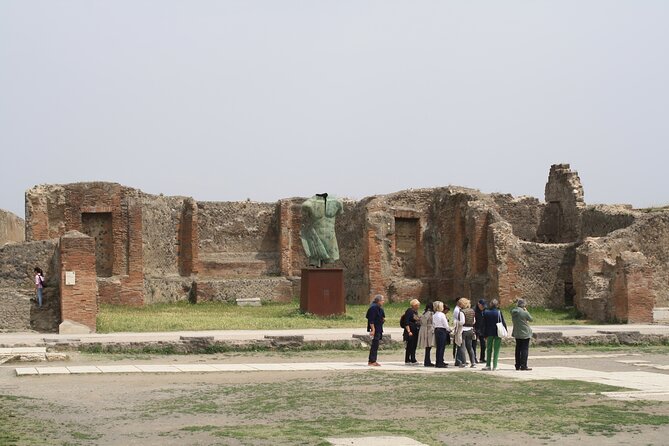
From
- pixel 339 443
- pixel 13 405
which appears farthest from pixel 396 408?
pixel 13 405

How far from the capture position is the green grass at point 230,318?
77.9 feet

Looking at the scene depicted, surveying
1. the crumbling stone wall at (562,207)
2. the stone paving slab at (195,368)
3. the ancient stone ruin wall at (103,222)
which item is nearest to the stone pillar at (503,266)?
the crumbling stone wall at (562,207)

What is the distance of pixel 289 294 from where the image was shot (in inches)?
1415

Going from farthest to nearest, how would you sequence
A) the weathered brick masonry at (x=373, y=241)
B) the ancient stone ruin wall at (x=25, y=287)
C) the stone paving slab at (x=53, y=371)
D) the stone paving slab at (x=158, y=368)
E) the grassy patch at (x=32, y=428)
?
the weathered brick masonry at (x=373, y=241) → the ancient stone ruin wall at (x=25, y=287) → the stone paving slab at (x=158, y=368) → the stone paving slab at (x=53, y=371) → the grassy patch at (x=32, y=428)

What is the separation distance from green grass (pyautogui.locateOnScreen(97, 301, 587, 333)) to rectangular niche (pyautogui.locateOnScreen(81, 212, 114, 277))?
2.19 m

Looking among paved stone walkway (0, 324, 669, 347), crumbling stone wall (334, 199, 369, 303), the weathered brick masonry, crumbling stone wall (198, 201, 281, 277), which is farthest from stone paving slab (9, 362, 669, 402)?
crumbling stone wall (198, 201, 281, 277)

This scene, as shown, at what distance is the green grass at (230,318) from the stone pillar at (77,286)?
572mm

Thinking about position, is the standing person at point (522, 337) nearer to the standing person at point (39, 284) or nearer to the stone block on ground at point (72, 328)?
the stone block on ground at point (72, 328)

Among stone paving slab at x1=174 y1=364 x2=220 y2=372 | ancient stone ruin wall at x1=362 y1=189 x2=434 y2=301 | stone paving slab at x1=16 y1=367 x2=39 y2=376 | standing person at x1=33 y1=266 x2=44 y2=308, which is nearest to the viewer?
stone paving slab at x1=16 y1=367 x2=39 y2=376

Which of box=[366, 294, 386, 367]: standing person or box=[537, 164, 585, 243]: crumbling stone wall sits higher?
box=[537, 164, 585, 243]: crumbling stone wall

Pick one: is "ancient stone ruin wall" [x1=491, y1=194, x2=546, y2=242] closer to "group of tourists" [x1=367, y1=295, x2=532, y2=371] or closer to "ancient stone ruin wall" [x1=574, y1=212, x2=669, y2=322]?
"ancient stone ruin wall" [x1=574, y1=212, x2=669, y2=322]

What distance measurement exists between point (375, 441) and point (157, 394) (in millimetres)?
4561

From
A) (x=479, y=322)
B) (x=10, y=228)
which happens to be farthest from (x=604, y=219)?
(x=10, y=228)

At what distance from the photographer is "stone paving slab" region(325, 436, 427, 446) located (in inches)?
362
